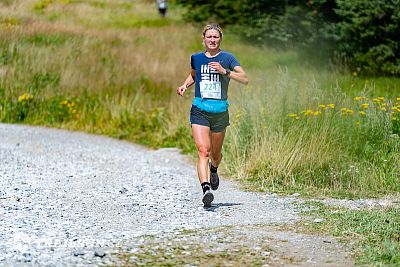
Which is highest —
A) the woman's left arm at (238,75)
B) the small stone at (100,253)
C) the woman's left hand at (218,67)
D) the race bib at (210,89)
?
the woman's left hand at (218,67)

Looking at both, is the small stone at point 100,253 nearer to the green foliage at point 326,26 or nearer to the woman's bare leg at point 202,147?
the woman's bare leg at point 202,147

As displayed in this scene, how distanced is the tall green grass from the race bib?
196 cm

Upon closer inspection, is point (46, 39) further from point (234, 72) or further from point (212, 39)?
point (234, 72)

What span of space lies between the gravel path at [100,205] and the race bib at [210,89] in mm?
1061

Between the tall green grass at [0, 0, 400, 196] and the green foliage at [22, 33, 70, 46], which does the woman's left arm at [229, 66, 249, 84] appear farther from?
the green foliage at [22, 33, 70, 46]

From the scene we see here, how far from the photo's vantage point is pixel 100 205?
8.43 metres

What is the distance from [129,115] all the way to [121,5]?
31623mm

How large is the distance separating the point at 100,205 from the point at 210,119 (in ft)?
4.60

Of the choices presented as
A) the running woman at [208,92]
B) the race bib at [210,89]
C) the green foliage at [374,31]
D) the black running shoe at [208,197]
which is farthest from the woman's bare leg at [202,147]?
the green foliage at [374,31]

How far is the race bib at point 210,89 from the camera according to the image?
7.88 meters

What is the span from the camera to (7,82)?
17.8 metres

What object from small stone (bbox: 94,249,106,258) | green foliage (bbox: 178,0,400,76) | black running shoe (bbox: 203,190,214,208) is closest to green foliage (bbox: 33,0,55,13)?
green foliage (bbox: 178,0,400,76)

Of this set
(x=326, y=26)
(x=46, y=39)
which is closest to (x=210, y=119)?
(x=46, y=39)

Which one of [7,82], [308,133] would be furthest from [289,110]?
[7,82]
